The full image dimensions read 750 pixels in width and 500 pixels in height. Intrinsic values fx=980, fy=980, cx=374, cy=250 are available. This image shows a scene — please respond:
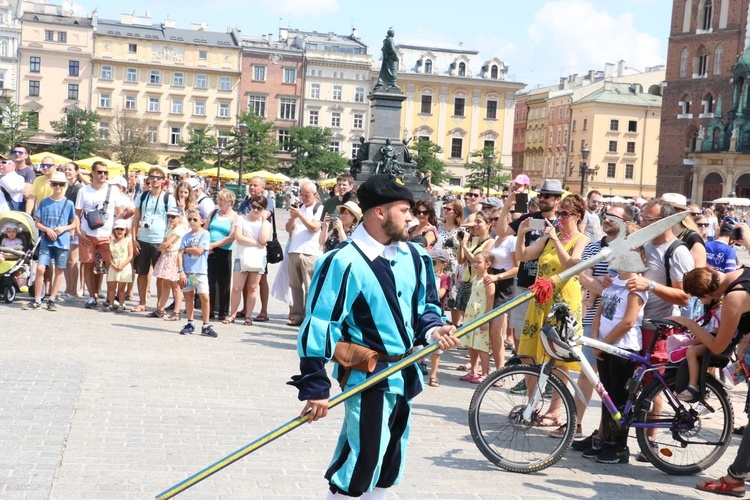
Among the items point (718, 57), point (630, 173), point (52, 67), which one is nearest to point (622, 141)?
point (630, 173)

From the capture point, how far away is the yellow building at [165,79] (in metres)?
94.0

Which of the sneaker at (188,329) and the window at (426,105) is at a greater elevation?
the window at (426,105)

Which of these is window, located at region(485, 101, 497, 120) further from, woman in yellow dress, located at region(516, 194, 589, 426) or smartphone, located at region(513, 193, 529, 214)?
woman in yellow dress, located at region(516, 194, 589, 426)

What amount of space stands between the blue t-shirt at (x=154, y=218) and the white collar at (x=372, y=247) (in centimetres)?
930

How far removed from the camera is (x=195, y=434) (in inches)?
275

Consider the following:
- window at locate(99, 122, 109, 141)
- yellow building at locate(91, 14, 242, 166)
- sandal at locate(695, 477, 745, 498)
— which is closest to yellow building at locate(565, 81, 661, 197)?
yellow building at locate(91, 14, 242, 166)

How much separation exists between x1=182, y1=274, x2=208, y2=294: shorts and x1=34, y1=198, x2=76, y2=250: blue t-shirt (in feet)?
7.49

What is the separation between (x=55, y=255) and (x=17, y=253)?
0.55 meters

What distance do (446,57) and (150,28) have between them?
2938 centimetres

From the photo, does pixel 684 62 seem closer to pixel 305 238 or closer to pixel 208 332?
pixel 305 238

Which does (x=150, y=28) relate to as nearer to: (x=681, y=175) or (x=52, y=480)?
(x=681, y=175)

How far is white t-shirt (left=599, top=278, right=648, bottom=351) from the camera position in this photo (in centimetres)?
702

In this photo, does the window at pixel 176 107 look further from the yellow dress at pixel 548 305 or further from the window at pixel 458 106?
the yellow dress at pixel 548 305

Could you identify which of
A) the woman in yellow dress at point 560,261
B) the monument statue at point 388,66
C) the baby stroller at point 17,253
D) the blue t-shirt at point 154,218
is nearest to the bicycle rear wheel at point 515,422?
the woman in yellow dress at point 560,261
